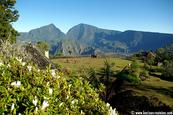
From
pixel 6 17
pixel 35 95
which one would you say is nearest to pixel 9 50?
pixel 35 95

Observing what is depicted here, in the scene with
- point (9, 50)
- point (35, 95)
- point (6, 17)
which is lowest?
point (35, 95)

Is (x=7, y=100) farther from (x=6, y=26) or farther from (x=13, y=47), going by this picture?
(x=6, y=26)

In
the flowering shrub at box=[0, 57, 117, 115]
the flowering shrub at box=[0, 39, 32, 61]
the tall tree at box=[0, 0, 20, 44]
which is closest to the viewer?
the flowering shrub at box=[0, 57, 117, 115]

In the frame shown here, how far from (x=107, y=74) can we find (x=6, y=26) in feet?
68.8

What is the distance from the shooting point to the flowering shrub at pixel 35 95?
5.05 feet

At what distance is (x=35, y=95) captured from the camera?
1756 millimetres

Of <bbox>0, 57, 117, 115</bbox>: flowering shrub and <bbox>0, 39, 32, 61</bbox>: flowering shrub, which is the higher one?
<bbox>0, 39, 32, 61</bbox>: flowering shrub

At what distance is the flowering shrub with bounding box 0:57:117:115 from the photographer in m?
1.54

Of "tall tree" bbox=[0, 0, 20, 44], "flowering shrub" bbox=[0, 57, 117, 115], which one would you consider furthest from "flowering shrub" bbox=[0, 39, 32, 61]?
"tall tree" bbox=[0, 0, 20, 44]

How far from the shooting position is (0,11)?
723 inches

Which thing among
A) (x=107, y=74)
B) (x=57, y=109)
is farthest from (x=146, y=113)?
(x=57, y=109)

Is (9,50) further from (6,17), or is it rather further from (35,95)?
(6,17)

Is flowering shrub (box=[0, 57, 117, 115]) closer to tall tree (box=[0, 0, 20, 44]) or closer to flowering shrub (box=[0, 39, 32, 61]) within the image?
flowering shrub (box=[0, 39, 32, 61])

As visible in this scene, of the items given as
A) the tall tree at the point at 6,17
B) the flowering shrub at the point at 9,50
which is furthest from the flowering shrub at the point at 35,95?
the tall tree at the point at 6,17
